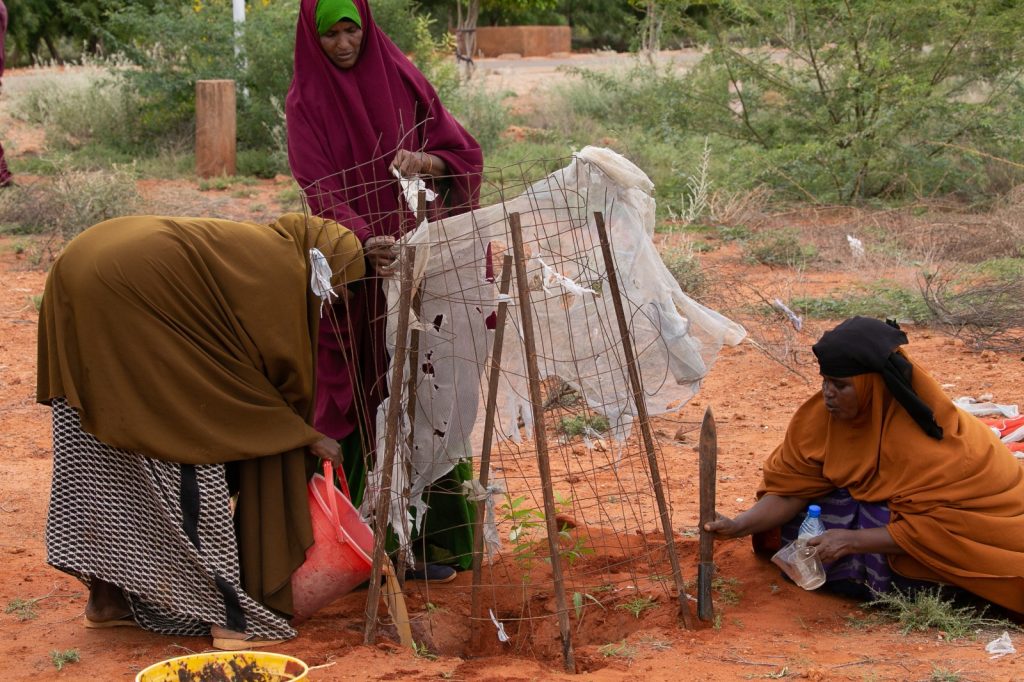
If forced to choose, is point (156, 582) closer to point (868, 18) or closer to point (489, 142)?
point (868, 18)

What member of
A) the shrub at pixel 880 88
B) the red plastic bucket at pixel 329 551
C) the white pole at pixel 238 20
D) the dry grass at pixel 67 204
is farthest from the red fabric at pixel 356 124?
the white pole at pixel 238 20

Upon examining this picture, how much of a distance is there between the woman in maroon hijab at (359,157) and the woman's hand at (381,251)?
5.3 inches

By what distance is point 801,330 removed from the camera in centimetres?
697

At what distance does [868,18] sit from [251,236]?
784 centimetres

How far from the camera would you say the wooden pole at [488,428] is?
353 centimetres

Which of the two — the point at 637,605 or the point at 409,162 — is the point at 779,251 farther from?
the point at 409,162

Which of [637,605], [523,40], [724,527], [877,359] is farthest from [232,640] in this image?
[523,40]

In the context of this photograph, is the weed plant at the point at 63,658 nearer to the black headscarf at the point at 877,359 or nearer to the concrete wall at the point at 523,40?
the black headscarf at the point at 877,359

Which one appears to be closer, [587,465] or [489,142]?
[587,465]

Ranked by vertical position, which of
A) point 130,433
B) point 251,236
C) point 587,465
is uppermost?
point 251,236

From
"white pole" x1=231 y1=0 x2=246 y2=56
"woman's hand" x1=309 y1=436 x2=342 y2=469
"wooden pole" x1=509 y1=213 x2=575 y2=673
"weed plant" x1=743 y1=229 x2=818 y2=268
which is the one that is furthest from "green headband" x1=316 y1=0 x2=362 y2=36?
"white pole" x1=231 y1=0 x2=246 y2=56

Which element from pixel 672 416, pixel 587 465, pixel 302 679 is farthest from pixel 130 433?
pixel 672 416

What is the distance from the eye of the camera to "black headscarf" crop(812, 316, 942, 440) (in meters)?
3.52

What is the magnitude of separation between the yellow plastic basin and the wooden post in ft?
30.5
